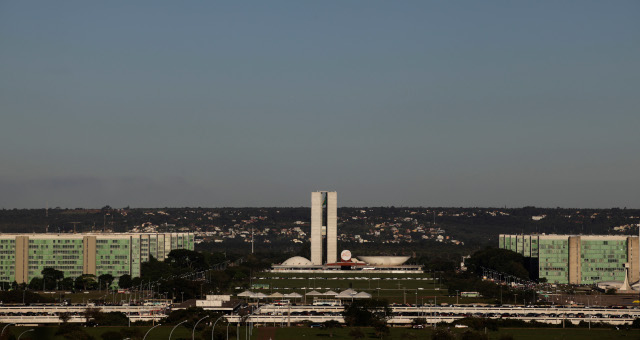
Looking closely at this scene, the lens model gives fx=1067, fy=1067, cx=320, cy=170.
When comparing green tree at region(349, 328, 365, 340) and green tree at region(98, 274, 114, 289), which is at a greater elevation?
green tree at region(98, 274, 114, 289)

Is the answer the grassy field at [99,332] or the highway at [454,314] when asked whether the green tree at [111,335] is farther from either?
the highway at [454,314]

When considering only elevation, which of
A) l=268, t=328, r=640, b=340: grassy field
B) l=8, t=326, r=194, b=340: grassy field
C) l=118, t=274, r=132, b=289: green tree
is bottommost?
l=268, t=328, r=640, b=340: grassy field

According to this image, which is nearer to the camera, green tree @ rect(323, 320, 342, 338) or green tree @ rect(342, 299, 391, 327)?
green tree @ rect(323, 320, 342, 338)

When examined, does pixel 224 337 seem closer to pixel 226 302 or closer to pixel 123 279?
pixel 226 302

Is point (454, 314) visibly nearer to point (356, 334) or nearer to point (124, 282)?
point (356, 334)

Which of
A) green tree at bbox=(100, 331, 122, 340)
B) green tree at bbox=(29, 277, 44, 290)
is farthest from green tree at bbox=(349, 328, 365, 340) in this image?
green tree at bbox=(29, 277, 44, 290)

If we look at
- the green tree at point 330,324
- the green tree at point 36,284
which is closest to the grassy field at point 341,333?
the green tree at point 330,324

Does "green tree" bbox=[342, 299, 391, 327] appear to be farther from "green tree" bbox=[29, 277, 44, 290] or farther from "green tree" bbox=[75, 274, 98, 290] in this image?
"green tree" bbox=[29, 277, 44, 290]

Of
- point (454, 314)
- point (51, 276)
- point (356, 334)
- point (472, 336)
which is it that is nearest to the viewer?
point (472, 336)

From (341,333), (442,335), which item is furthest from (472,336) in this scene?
(341,333)

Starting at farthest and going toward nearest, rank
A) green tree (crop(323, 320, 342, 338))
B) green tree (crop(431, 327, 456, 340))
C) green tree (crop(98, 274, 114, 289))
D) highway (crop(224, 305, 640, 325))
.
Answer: green tree (crop(98, 274, 114, 289)), highway (crop(224, 305, 640, 325)), green tree (crop(323, 320, 342, 338)), green tree (crop(431, 327, 456, 340))

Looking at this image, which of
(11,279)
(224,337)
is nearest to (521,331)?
(224,337)
